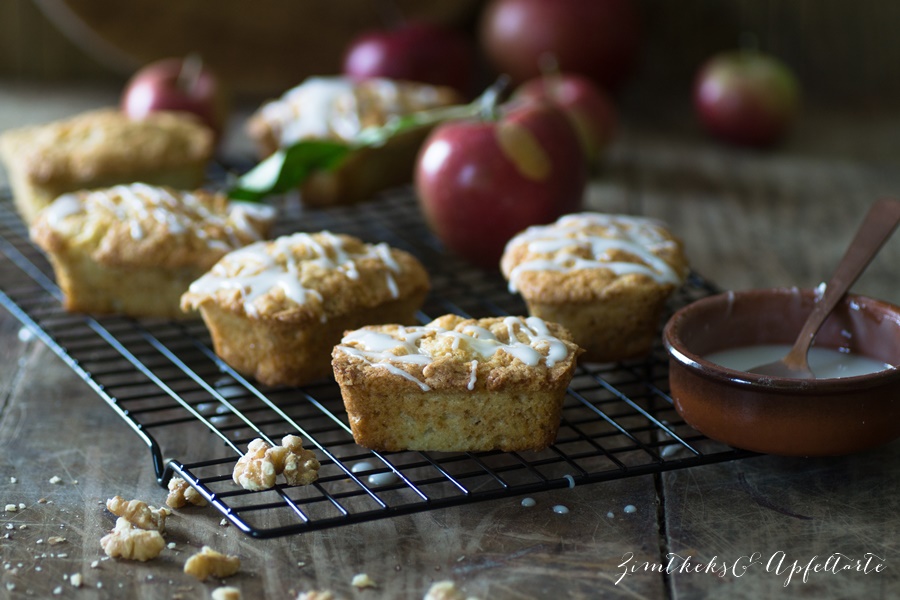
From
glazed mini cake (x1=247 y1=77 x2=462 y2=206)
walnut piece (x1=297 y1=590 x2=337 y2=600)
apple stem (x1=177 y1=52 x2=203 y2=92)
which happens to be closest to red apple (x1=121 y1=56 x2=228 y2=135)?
apple stem (x1=177 y1=52 x2=203 y2=92)

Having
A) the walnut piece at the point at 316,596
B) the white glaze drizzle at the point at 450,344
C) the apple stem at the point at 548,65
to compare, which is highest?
the apple stem at the point at 548,65

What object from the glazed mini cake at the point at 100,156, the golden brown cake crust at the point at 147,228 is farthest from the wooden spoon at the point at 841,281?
the glazed mini cake at the point at 100,156

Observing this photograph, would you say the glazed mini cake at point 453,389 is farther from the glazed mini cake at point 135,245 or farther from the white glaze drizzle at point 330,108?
the white glaze drizzle at point 330,108

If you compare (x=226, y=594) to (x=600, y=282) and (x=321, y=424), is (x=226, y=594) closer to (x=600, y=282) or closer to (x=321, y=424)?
(x=321, y=424)

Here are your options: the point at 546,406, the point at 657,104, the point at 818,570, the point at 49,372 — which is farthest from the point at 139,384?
the point at 657,104

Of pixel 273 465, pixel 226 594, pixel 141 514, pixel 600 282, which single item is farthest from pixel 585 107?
pixel 226 594

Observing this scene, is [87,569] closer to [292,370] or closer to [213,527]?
[213,527]
